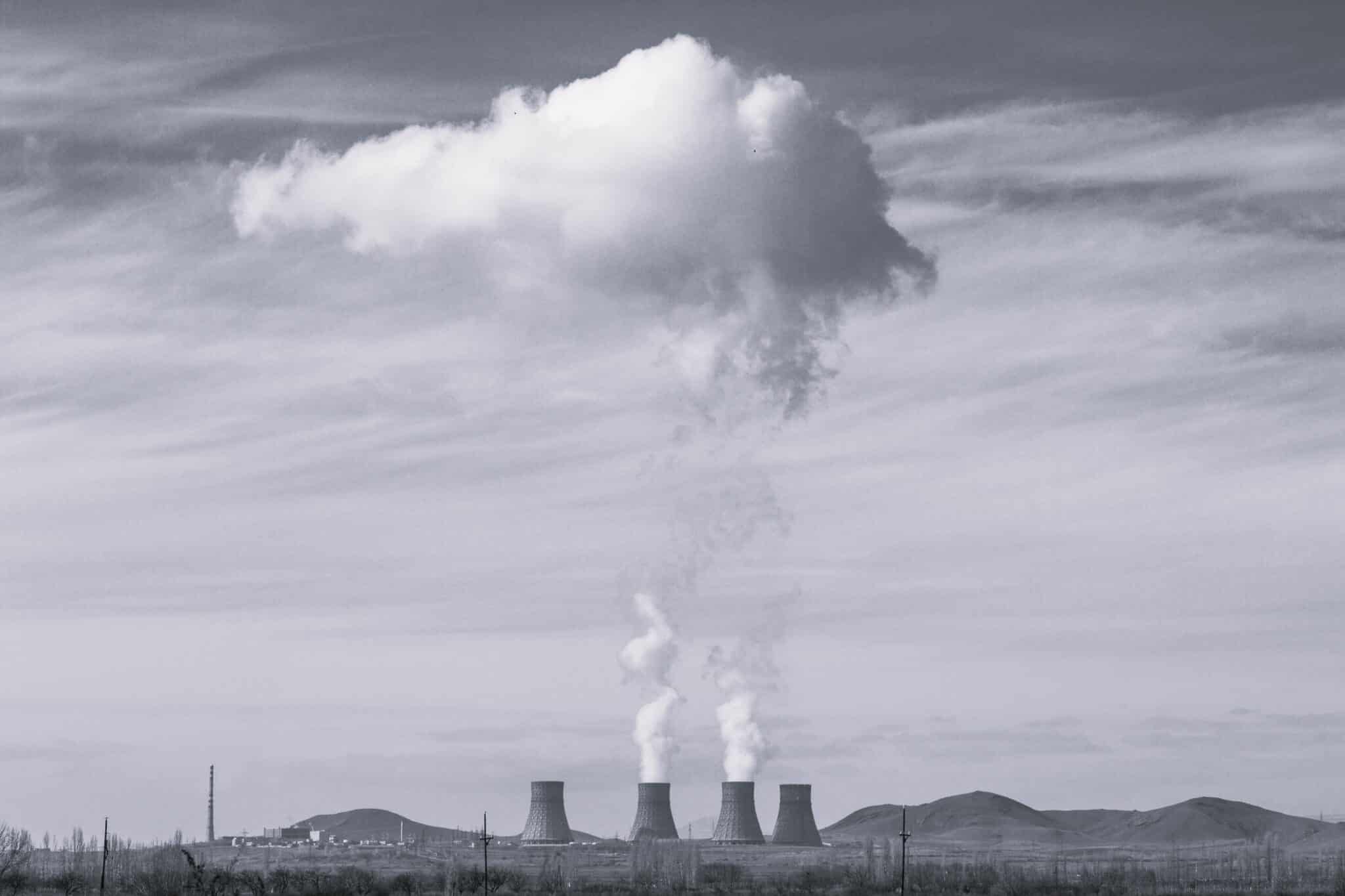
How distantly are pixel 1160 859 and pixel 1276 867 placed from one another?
55.7 meters

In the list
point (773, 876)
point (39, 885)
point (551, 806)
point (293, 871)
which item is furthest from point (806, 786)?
point (39, 885)

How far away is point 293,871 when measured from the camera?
12862 cm

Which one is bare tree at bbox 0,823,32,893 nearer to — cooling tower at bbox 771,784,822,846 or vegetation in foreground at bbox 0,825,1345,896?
vegetation in foreground at bbox 0,825,1345,896

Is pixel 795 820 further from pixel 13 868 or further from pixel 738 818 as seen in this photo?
pixel 13 868

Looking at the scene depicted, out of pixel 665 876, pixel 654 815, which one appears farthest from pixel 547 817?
Answer: pixel 665 876

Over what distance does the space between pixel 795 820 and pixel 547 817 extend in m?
20.9

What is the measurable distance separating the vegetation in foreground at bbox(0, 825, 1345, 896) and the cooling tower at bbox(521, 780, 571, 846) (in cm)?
1766

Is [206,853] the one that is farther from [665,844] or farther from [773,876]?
Answer: [773,876]

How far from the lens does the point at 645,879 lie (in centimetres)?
11962

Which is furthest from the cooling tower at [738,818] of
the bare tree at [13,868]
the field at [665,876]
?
the bare tree at [13,868]

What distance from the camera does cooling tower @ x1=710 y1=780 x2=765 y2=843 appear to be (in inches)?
6284

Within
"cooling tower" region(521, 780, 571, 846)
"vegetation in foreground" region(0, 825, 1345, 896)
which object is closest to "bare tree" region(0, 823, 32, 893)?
"vegetation in foreground" region(0, 825, 1345, 896)

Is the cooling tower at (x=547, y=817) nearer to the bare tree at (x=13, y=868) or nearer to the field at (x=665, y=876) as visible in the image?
the field at (x=665, y=876)

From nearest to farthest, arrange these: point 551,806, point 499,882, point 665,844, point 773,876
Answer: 1. point 499,882
2. point 773,876
3. point 665,844
4. point 551,806
